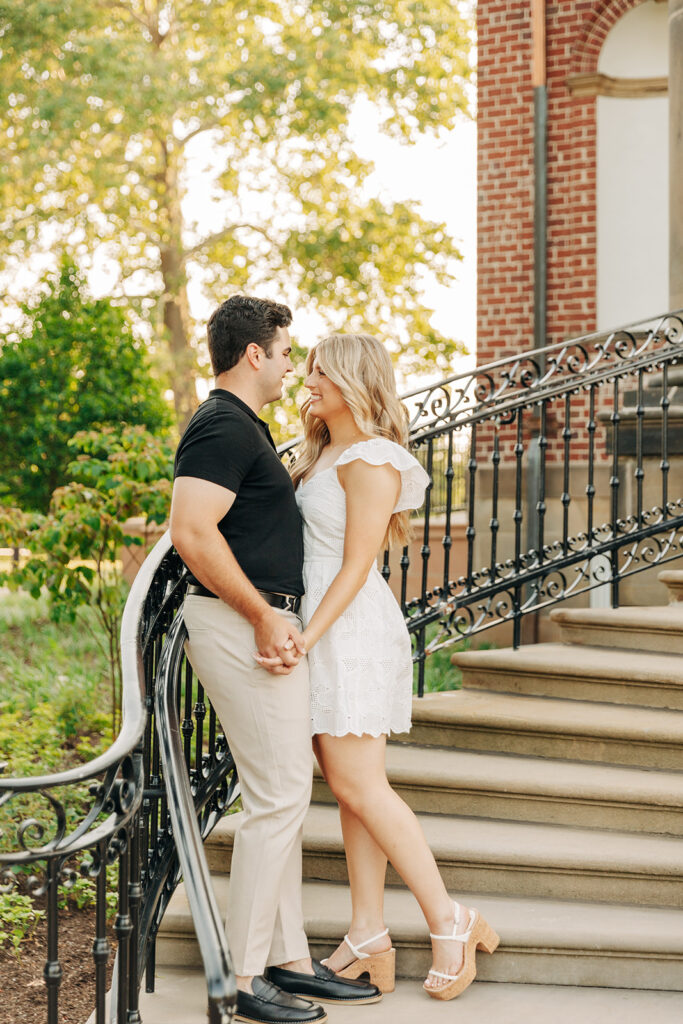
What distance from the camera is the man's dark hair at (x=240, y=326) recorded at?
3.09m

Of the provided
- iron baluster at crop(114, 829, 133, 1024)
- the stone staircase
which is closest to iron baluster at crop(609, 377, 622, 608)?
the stone staircase

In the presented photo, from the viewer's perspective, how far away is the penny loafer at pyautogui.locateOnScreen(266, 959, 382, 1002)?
3.18m

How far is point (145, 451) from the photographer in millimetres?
7148

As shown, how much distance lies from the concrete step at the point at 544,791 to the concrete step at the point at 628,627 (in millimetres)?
917

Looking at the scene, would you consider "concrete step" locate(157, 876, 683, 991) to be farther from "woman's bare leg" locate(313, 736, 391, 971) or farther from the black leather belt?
the black leather belt

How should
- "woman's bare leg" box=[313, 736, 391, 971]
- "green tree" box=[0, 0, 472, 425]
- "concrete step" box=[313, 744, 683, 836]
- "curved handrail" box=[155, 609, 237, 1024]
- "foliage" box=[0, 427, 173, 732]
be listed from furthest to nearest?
"green tree" box=[0, 0, 472, 425] → "foliage" box=[0, 427, 173, 732] → "concrete step" box=[313, 744, 683, 836] → "woman's bare leg" box=[313, 736, 391, 971] → "curved handrail" box=[155, 609, 237, 1024]

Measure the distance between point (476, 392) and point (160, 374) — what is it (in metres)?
13.7

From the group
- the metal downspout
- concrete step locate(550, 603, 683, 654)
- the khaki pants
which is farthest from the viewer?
the metal downspout

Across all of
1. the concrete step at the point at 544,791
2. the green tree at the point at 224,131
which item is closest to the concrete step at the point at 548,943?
the concrete step at the point at 544,791

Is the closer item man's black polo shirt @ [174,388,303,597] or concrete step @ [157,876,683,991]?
man's black polo shirt @ [174,388,303,597]

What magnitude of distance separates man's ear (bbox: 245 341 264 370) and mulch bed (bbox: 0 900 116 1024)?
238 centimetres

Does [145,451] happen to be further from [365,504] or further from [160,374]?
[160,374]

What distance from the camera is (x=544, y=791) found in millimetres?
3918

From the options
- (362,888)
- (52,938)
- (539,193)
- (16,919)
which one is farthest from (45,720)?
(539,193)
